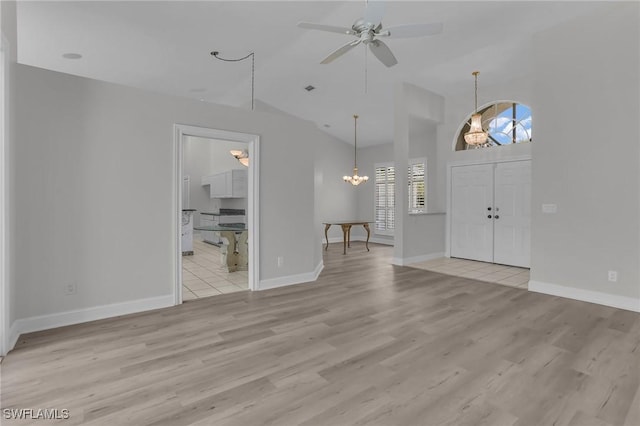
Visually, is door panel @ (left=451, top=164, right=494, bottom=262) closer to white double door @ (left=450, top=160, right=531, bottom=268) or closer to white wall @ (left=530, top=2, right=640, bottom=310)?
white double door @ (left=450, top=160, right=531, bottom=268)

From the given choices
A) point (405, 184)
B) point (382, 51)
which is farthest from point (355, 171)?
point (382, 51)

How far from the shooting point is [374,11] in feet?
8.87

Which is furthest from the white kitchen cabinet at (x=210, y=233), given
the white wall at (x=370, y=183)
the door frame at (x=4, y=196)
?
the door frame at (x=4, y=196)

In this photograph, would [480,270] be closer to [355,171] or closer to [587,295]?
[587,295]

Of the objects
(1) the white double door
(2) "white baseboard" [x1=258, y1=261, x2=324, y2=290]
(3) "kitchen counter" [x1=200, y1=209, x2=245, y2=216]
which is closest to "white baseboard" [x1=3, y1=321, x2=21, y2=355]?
(2) "white baseboard" [x1=258, y1=261, x2=324, y2=290]

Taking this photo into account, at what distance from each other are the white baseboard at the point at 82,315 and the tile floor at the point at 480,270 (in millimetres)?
4377

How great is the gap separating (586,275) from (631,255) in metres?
0.50

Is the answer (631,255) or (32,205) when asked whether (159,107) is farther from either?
(631,255)

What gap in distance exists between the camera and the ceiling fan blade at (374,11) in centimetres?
262

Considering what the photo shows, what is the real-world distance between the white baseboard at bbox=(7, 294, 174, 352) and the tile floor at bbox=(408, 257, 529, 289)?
438 cm

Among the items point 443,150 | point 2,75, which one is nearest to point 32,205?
point 2,75

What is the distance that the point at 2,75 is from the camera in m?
2.38

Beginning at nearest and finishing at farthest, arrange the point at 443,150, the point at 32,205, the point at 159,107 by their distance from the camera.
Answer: the point at 32,205 → the point at 159,107 → the point at 443,150

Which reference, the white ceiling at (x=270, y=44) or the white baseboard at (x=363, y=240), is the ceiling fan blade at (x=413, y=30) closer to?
the white ceiling at (x=270, y=44)
